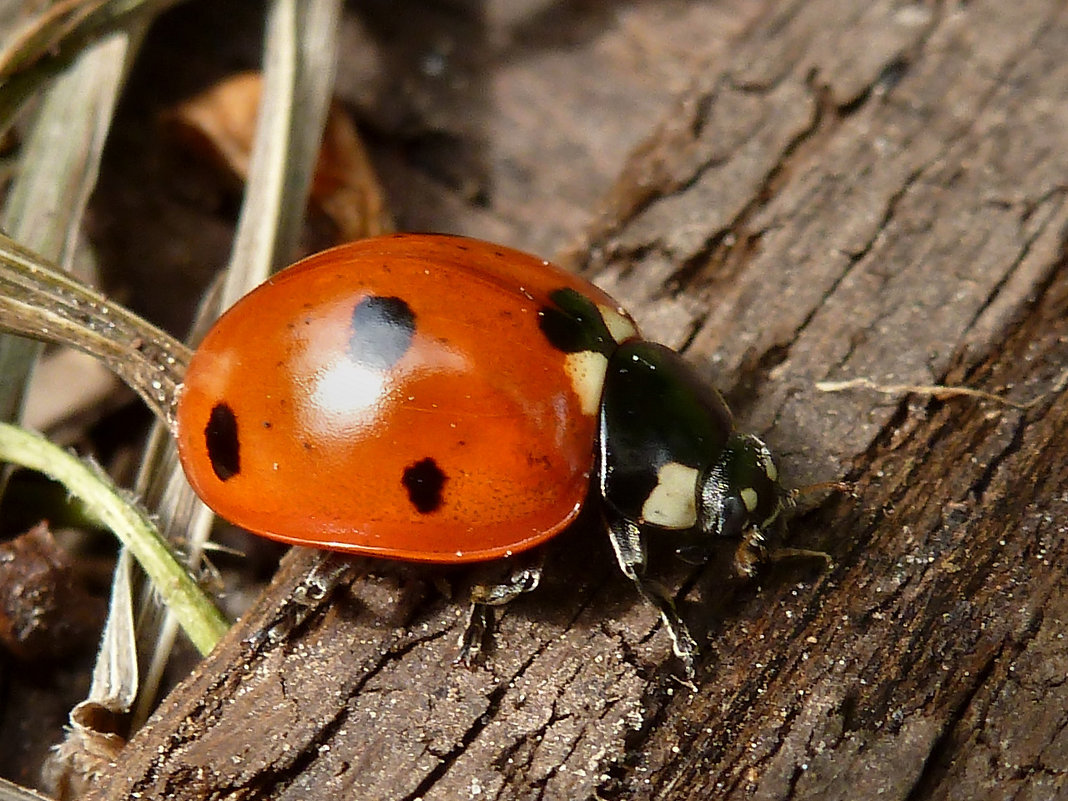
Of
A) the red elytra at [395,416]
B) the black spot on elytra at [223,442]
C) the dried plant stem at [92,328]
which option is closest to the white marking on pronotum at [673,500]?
the red elytra at [395,416]

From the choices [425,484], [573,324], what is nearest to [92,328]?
[425,484]

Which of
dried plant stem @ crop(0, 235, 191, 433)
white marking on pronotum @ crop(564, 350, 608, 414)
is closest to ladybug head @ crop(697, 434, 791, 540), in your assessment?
white marking on pronotum @ crop(564, 350, 608, 414)

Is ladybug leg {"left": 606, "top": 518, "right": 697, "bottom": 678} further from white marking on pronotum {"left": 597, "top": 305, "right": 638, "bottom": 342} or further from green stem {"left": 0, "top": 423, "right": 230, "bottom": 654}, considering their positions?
green stem {"left": 0, "top": 423, "right": 230, "bottom": 654}

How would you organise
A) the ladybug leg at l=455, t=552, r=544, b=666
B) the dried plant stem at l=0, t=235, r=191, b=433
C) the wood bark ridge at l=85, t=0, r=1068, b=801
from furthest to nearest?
the dried plant stem at l=0, t=235, r=191, b=433
the ladybug leg at l=455, t=552, r=544, b=666
the wood bark ridge at l=85, t=0, r=1068, b=801

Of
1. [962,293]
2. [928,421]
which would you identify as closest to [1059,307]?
[962,293]

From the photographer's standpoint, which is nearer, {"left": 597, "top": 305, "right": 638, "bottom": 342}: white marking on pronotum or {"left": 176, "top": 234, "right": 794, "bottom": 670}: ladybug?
{"left": 176, "top": 234, "right": 794, "bottom": 670}: ladybug

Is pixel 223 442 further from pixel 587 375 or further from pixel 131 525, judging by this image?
pixel 587 375
